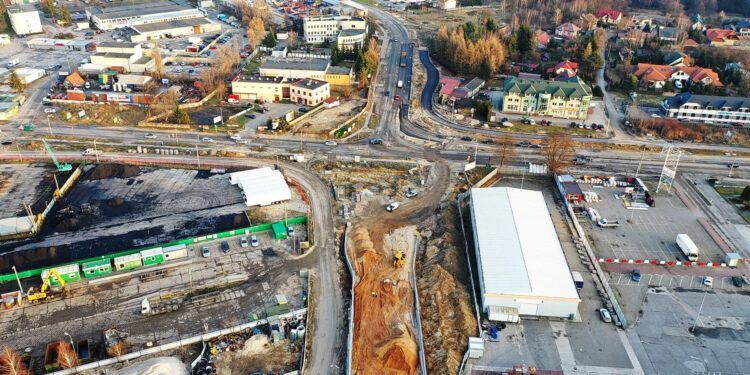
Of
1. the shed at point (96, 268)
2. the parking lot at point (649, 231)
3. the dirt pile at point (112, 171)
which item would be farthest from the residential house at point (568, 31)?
the shed at point (96, 268)

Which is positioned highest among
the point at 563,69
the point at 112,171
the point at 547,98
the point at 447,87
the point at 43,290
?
the point at 563,69

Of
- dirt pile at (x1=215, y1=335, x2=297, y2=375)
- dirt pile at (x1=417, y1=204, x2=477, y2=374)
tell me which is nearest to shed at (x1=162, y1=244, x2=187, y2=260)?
dirt pile at (x1=215, y1=335, x2=297, y2=375)

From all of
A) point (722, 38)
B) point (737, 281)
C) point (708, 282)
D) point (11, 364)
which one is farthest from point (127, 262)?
point (722, 38)

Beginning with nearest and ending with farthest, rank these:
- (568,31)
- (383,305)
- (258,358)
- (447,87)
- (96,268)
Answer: (258,358) → (383,305) → (96,268) → (447,87) → (568,31)

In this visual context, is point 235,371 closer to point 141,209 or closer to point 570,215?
point 141,209

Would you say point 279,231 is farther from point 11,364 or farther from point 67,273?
point 11,364

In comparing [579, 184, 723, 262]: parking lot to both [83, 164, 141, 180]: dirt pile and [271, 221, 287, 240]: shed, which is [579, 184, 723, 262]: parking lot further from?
[83, 164, 141, 180]: dirt pile
